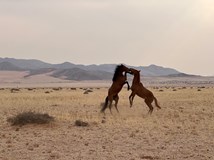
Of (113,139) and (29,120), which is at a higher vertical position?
(29,120)

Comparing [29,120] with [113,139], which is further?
[29,120]

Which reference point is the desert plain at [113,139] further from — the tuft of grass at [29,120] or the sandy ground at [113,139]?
the tuft of grass at [29,120]

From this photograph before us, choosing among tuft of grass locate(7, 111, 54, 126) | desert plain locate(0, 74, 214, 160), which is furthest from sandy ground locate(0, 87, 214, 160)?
tuft of grass locate(7, 111, 54, 126)

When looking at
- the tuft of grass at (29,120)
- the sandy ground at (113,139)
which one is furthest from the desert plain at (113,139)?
the tuft of grass at (29,120)

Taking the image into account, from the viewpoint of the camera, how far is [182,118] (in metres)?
20.0

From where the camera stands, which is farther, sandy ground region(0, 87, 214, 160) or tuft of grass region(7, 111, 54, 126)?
tuft of grass region(7, 111, 54, 126)

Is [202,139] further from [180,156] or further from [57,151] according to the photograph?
[57,151]

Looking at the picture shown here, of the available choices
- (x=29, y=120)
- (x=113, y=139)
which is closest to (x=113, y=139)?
(x=113, y=139)

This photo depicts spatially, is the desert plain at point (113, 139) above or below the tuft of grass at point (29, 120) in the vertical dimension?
below

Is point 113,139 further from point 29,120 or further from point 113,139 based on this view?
point 29,120

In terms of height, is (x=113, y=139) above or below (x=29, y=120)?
below

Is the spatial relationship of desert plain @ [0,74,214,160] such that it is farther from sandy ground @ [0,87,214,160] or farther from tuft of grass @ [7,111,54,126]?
tuft of grass @ [7,111,54,126]

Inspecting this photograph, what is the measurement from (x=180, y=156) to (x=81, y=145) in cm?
308

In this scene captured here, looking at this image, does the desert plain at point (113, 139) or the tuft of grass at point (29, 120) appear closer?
the desert plain at point (113, 139)
